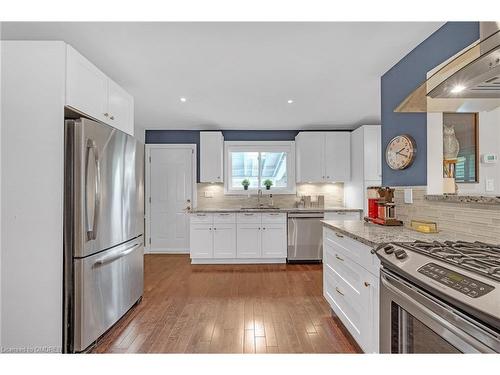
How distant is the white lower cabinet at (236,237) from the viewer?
14.1 feet

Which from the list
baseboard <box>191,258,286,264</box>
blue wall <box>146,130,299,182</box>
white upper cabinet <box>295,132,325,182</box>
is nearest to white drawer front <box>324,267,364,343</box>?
baseboard <box>191,258,286,264</box>

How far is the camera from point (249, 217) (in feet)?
14.3

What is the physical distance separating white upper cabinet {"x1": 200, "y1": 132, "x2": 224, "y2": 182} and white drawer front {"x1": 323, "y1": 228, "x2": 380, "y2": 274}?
2.78m

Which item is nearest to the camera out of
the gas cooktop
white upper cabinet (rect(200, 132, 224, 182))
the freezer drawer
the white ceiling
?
the gas cooktop

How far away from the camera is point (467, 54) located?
47.4 inches

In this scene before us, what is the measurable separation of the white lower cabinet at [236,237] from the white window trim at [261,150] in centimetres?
89

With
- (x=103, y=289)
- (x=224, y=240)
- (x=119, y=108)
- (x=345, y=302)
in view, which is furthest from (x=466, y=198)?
(x=224, y=240)

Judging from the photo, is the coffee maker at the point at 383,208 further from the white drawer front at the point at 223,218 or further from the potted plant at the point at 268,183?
the potted plant at the point at 268,183

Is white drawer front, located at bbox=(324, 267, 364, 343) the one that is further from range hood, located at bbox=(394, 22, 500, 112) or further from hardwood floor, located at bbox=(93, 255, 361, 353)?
range hood, located at bbox=(394, 22, 500, 112)

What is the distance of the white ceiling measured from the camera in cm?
192

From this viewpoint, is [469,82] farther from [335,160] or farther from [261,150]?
[261,150]

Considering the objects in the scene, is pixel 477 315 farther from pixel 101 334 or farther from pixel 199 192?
pixel 199 192

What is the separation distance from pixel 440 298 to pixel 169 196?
485 centimetres

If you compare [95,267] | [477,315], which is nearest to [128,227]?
[95,267]
